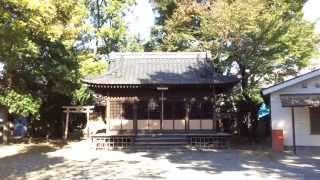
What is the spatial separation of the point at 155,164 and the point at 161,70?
10187 millimetres

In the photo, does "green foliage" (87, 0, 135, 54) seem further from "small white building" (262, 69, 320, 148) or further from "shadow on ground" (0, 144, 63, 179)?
"small white building" (262, 69, 320, 148)

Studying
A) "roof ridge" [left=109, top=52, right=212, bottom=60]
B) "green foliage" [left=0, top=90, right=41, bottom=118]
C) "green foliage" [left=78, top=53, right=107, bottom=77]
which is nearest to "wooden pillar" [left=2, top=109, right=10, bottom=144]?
"green foliage" [left=0, top=90, right=41, bottom=118]

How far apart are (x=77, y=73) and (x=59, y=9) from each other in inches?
440

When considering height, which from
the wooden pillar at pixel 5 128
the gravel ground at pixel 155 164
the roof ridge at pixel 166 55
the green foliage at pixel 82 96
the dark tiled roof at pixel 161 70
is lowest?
the gravel ground at pixel 155 164

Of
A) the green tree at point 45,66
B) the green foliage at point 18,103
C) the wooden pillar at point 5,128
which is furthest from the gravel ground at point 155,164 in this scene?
the green tree at point 45,66

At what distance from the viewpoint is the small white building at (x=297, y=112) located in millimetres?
23375

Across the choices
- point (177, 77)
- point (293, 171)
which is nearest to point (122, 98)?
point (177, 77)

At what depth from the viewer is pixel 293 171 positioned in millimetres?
16531

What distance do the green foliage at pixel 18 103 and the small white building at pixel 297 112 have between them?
1341cm

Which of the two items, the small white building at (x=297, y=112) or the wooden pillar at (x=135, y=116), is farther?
the wooden pillar at (x=135, y=116)

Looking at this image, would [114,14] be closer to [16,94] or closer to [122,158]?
[16,94]

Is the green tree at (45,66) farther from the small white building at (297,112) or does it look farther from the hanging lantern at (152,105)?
the small white building at (297,112)

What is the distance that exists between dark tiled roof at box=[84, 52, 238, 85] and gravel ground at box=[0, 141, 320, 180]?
159 inches

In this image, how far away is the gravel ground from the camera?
1602 cm
